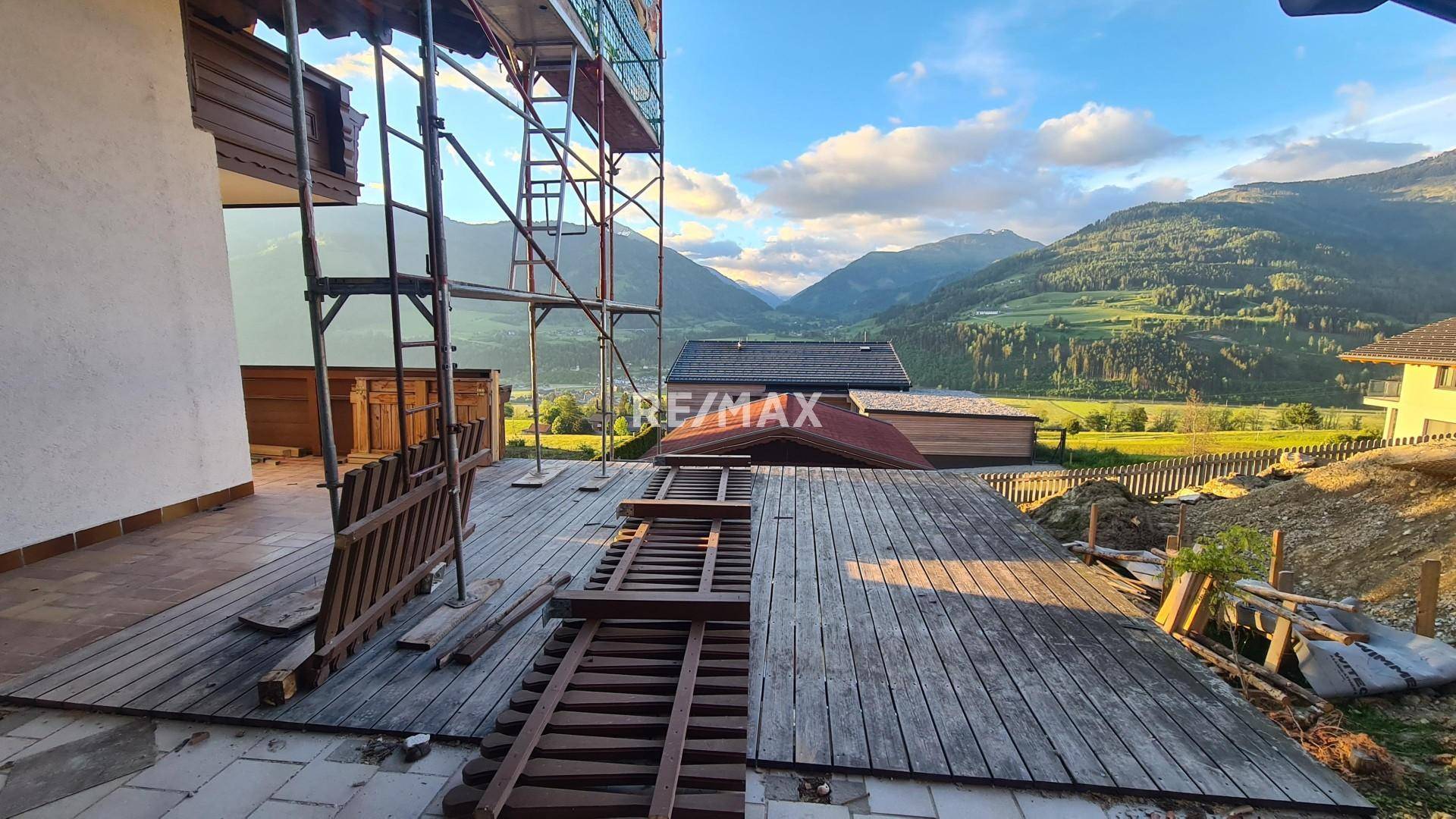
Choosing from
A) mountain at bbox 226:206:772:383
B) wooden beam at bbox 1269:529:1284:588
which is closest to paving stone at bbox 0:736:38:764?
wooden beam at bbox 1269:529:1284:588

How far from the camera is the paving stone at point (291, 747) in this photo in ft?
8.46

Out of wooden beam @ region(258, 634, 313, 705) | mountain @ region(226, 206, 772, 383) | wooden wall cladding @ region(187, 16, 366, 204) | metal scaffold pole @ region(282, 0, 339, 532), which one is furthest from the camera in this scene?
mountain @ region(226, 206, 772, 383)

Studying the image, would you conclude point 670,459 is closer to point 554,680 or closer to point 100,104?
point 554,680

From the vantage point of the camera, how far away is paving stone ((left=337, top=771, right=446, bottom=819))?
7.39 ft

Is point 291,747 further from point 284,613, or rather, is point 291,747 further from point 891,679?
Result: point 891,679

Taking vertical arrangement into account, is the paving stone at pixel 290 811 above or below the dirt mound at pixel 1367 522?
above

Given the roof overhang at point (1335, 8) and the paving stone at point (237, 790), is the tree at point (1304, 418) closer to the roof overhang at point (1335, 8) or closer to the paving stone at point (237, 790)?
the roof overhang at point (1335, 8)

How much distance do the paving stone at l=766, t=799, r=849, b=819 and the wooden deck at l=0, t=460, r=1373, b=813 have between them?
0.65 ft

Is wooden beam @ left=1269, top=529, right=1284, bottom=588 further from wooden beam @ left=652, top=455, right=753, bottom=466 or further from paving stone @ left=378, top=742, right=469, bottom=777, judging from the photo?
paving stone @ left=378, top=742, right=469, bottom=777

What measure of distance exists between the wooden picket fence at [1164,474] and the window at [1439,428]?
5.23 m

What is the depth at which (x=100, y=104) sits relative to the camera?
5188 mm

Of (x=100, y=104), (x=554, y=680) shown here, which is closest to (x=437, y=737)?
(x=554, y=680)

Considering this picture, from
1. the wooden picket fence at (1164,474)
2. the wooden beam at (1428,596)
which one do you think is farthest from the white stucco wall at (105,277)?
the wooden picket fence at (1164,474)

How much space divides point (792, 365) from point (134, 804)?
28.9 meters
